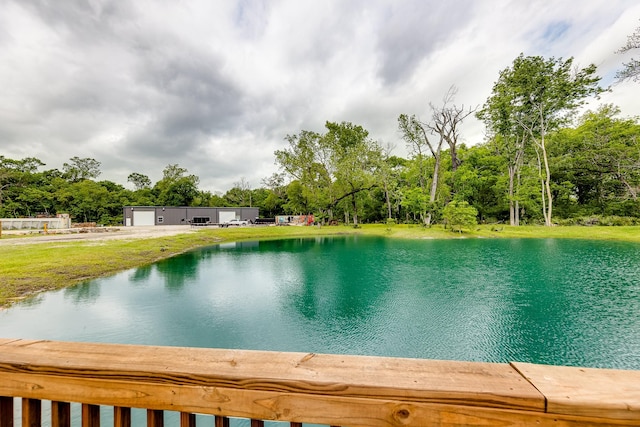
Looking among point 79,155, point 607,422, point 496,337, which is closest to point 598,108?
point 496,337

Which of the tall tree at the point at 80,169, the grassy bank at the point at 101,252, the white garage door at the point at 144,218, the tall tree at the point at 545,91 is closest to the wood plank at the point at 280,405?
the grassy bank at the point at 101,252

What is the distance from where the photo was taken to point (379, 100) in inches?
1101

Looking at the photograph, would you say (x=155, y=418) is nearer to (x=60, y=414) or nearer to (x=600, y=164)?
(x=60, y=414)

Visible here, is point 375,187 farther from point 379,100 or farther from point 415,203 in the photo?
point 379,100

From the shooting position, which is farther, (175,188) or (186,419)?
(175,188)

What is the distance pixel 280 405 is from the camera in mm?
773

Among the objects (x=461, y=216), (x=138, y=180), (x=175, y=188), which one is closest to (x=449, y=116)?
(x=461, y=216)

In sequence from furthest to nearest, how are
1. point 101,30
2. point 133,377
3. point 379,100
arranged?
point 379,100 < point 101,30 < point 133,377

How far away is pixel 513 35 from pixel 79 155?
70054 millimetres

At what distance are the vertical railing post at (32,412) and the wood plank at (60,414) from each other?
0.07 m

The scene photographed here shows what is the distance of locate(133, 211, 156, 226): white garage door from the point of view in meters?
37.8

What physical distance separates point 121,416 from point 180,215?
43.5 m

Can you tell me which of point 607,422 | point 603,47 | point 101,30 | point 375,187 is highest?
point 603,47

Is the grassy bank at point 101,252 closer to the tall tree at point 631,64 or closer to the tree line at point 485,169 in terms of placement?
the tree line at point 485,169
